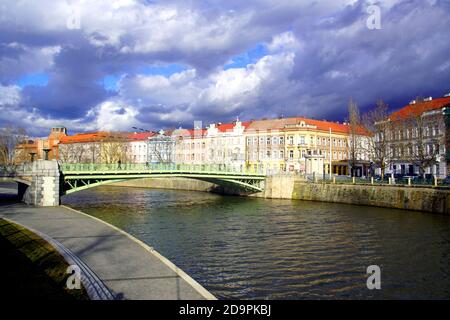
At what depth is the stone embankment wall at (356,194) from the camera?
41.4m

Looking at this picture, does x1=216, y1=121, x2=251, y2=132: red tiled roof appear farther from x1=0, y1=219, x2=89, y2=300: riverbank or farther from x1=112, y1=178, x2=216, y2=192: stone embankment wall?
x1=0, y1=219, x2=89, y2=300: riverbank

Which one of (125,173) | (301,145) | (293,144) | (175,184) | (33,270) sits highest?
(293,144)

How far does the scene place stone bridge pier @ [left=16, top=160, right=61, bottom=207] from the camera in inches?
1601

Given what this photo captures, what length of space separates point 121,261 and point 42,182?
27.8 m

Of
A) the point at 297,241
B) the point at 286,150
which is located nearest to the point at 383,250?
the point at 297,241

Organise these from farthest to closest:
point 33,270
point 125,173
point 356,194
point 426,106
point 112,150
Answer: point 112,150 → point 426,106 → point 356,194 → point 125,173 → point 33,270

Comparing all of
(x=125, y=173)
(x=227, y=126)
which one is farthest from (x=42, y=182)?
(x=227, y=126)

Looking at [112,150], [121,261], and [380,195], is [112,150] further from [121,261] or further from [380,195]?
[121,261]

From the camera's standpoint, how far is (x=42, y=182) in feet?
134

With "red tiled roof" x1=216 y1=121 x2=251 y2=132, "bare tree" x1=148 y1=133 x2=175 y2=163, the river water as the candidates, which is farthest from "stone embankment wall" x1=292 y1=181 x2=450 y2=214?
"bare tree" x1=148 y1=133 x2=175 y2=163

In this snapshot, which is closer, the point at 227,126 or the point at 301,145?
the point at 301,145

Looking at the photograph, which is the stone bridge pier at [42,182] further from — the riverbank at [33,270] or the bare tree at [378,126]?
the bare tree at [378,126]

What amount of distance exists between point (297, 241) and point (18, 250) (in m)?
16.5

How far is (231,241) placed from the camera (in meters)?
27.5
